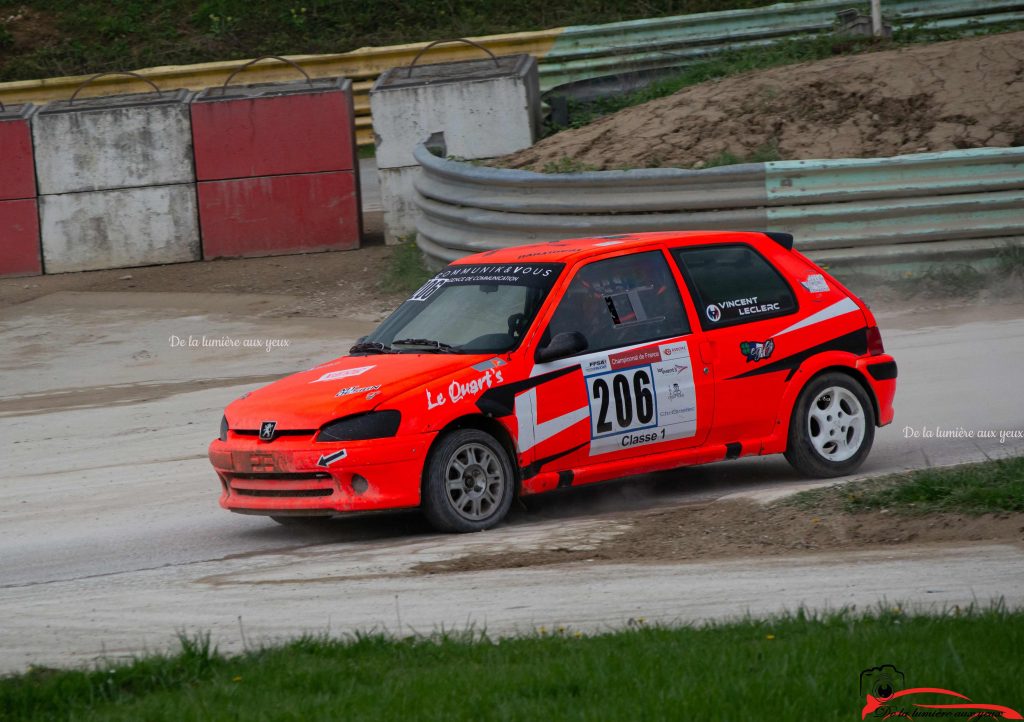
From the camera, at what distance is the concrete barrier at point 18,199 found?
18.2 m

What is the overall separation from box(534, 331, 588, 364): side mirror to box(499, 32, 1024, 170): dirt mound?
7.73 m

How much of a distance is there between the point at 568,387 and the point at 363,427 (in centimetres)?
121

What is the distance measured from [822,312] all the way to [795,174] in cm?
534

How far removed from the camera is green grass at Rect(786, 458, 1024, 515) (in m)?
7.36

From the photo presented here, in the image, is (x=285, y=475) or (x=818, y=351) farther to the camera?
(x=818, y=351)

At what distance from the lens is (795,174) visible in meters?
14.1

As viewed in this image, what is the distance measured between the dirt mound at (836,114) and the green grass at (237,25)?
26.0 feet

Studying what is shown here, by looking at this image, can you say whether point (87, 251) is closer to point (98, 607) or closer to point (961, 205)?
point (961, 205)

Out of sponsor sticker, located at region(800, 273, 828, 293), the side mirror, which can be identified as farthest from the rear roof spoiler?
the side mirror

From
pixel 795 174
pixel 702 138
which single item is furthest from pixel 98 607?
pixel 702 138

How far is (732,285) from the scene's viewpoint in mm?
8852

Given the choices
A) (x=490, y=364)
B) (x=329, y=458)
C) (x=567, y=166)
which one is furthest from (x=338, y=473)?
(x=567, y=166)

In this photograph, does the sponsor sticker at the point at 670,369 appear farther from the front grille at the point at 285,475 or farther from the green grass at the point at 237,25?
the green grass at the point at 237,25

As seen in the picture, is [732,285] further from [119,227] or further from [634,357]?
[119,227]
